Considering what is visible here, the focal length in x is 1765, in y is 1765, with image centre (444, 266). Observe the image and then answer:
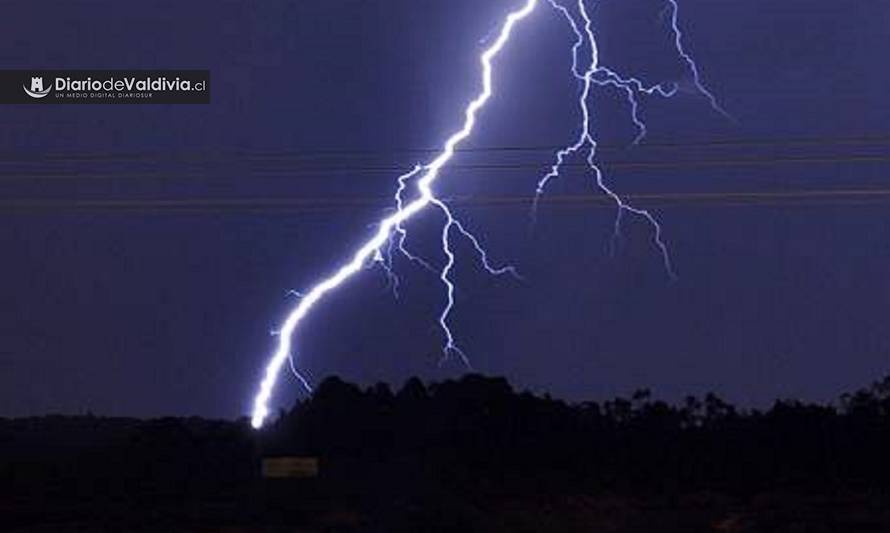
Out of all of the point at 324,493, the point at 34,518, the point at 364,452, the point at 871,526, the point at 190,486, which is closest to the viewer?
the point at 871,526

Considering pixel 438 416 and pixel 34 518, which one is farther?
pixel 438 416

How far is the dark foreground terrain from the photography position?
25.0 meters

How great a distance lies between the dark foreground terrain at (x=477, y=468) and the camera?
25.0m

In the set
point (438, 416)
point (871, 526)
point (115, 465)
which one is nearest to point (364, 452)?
point (438, 416)

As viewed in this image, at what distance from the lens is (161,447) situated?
31203 millimetres

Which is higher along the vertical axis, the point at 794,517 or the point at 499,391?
the point at 499,391

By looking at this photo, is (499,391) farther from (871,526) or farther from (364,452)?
(871,526)

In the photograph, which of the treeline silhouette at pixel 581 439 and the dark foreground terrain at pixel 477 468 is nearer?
the dark foreground terrain at pixel 477 468

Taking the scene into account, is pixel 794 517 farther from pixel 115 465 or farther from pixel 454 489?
pixel 115 465

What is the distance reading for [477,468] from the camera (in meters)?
30.5

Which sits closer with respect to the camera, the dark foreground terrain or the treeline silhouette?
the dark foreground terrain

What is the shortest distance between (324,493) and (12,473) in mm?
6308

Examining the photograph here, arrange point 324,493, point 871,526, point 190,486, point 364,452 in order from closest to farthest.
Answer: point 871,526 → point 324,493 → point 190,486 → point 364,452

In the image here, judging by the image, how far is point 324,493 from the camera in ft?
89.6
